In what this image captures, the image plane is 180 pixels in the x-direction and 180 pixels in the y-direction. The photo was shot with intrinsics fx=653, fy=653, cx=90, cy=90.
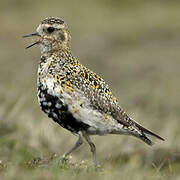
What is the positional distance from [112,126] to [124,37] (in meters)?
14.9

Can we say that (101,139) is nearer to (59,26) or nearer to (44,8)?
(59,26)

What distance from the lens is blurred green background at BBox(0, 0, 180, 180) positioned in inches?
279

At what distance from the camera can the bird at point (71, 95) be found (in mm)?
7148

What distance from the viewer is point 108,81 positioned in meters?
17.1

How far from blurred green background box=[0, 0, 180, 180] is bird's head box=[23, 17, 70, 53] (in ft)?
4.26

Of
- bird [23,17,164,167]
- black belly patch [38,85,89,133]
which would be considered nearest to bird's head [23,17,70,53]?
bird [23,17,164,167]

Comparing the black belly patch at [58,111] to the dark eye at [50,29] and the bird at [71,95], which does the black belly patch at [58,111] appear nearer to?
the bird at [71,95]

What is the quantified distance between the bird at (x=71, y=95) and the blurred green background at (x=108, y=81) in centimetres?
39

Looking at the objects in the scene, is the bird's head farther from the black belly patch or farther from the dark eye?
the black belly patch

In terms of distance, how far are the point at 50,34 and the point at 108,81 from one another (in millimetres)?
9337

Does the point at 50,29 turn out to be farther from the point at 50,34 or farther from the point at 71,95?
the point at 71,95

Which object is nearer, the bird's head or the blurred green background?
the blurred green background

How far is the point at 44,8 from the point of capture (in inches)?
985

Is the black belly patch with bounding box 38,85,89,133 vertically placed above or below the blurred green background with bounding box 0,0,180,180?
above
